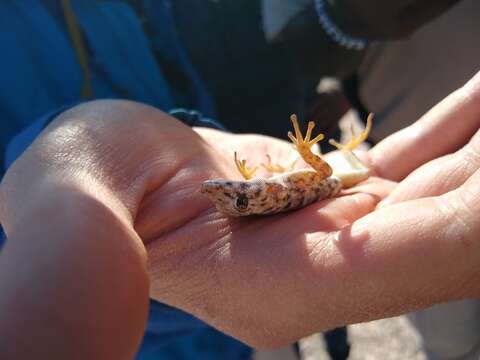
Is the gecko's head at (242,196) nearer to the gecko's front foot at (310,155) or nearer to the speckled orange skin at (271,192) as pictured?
the speckled orange skin at (271,192)

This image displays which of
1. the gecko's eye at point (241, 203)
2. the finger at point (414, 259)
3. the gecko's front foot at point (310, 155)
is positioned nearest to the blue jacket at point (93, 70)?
the gecko's front foot at point (310, 155)

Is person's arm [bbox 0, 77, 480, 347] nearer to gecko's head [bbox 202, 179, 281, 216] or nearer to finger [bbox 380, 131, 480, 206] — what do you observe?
gecko's head [bbox 202, 179, 281, 216]


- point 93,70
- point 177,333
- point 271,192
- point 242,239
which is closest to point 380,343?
point 177,333

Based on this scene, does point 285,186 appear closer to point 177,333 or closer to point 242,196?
point 242,196

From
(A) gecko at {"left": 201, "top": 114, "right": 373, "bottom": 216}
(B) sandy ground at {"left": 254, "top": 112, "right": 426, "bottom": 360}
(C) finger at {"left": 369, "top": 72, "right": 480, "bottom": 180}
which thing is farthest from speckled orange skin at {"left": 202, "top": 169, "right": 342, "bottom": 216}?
(B) sandy ground at {"left": 254, "top": 112, "right": 426, "bottom": 360}

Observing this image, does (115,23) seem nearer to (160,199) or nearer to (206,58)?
(206,58)
